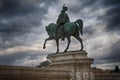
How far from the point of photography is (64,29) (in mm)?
17938

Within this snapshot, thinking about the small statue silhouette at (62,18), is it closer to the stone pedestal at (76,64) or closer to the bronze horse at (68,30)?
the bronze horse at (68,30)

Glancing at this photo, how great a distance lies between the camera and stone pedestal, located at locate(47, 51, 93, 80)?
16.7 m

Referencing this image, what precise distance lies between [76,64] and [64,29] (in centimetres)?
266

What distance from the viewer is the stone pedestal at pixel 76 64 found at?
1673cm

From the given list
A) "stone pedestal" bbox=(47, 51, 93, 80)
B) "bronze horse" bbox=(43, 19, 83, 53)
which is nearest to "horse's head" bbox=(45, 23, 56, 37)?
"bronze horse" bbox=(43, 19, 83, 53)

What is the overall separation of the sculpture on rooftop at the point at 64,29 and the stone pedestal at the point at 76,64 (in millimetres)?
843

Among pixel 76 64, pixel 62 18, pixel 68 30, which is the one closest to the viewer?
pixel 76 64

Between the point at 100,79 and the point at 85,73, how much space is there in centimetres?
655

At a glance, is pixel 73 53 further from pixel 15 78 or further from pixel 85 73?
pixel 15 78

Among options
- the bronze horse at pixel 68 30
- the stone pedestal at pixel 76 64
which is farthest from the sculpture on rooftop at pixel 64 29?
the stone pedestal at pixel 76 64

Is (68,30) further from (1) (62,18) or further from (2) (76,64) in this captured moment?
(2) (76,64)

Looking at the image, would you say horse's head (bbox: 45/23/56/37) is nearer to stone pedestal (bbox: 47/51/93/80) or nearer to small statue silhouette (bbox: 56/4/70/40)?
small statue silhouette (bbox: 56/4/70/40)

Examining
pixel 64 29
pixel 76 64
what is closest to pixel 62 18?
pixel 64 29

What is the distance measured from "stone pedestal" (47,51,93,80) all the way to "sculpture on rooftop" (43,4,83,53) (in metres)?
0.84
